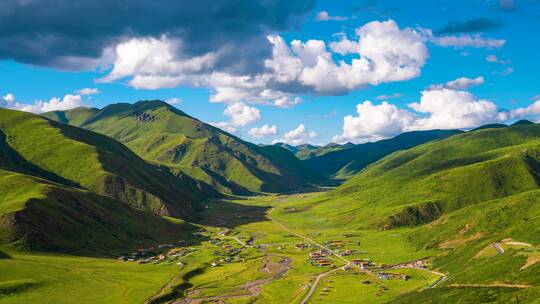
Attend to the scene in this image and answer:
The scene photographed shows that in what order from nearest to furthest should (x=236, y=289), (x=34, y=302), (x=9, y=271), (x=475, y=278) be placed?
(x=475, y=278)
(x=34, y=302)
(x=9, y=271)
(x=236, y=289)


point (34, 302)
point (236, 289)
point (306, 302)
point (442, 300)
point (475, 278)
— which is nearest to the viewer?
point (442, 300)

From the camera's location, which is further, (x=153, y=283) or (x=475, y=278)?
(x=153, y=283)

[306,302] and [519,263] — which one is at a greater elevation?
[519,263]

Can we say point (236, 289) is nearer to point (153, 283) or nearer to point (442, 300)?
point (153, 283)

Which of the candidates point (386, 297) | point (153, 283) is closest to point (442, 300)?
point (386, 297)

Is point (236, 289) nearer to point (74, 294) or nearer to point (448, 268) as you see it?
point (74, 294)

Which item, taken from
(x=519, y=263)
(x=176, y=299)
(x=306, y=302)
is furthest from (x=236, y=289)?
(x=519, y=263)

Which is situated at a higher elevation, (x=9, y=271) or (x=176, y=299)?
(x=9, y=271)

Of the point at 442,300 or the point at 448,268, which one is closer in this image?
the point at 442,300

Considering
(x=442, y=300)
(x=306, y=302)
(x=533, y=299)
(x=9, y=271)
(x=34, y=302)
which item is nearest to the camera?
(x=533, y=299)
